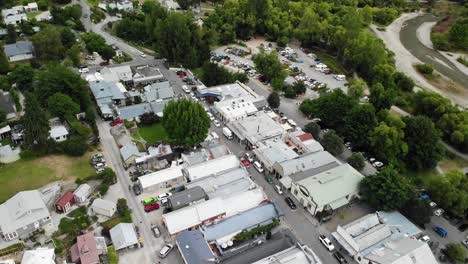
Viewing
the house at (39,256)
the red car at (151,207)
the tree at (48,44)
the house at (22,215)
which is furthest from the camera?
the tree at (48,44)

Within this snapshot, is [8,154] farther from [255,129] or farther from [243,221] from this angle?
[255,129]

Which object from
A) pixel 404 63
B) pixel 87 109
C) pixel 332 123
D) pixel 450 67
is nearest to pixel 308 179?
pixel 332 123

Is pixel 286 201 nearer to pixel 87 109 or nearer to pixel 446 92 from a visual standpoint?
pixel 87 109

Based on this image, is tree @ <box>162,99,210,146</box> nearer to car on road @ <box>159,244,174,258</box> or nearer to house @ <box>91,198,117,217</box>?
house @ <box>91,198,117,217</box>

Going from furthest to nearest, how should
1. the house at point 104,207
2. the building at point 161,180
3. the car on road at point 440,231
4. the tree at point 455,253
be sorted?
the building at point 161,180
the car on road at point 440,231
the house at point 104,207
the tree at point 455,253

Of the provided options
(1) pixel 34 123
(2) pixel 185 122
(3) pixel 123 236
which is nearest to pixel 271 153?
(2) pixel 185 122

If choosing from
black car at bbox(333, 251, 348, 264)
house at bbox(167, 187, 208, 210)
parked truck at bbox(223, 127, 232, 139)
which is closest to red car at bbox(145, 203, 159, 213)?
house at bbox(167, 187, 208, 210)

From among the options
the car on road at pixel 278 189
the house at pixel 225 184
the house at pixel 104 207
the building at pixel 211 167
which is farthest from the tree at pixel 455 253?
the house at pixel 104 207

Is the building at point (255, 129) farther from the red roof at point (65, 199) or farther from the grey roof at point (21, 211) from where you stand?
the grey roof at point (21, 211)
